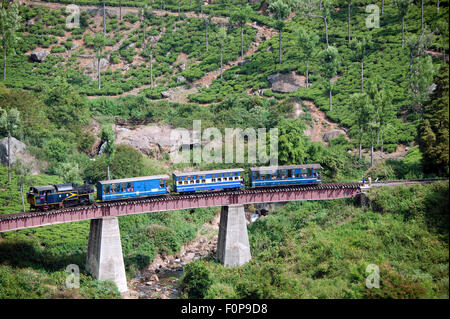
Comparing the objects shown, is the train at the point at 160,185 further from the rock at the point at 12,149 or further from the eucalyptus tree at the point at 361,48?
the eucalyptus tree at the point at 361,48

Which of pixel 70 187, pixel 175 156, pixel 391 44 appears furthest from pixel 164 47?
pixel 70 187

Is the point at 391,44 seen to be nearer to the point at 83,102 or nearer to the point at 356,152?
the point at 356,152

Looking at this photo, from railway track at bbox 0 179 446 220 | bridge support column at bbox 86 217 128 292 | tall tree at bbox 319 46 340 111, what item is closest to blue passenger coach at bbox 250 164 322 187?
railway track at bbox 0 179 446 220

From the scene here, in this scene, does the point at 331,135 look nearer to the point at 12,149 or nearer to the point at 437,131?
the point at 437,131

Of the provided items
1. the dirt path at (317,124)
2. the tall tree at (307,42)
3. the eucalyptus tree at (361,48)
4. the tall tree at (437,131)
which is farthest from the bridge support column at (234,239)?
the tall tree at (307,42)

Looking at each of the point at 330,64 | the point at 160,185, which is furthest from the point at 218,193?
the point at 330,64

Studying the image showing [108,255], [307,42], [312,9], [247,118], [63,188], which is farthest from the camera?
[312,9]
